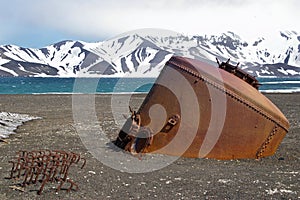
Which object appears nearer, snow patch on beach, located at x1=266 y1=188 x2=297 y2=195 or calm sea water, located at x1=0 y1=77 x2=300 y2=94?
snow patch on beach, located at x1=266 y1=188 x2=297 y2=195

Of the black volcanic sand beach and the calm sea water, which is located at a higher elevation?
the black volcanic sand beach

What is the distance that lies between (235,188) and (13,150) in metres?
5.98

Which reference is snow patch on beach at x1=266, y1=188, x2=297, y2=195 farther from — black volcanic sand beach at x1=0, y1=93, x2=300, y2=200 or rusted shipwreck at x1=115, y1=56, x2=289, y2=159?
rusted shipwreck at x1=115, y1=56, x2=289, y2=159

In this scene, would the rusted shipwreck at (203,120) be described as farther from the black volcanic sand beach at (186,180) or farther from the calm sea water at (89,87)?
the calm sea water at (89,87)

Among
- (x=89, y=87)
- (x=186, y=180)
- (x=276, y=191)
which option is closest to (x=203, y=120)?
(x=186, y=180)

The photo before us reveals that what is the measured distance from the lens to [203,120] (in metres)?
8.63

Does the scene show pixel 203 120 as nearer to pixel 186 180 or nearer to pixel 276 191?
pixel 186 180

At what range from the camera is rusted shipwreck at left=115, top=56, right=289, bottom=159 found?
858 cm

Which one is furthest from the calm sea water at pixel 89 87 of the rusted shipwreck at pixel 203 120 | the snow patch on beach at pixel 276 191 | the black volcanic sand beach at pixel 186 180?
the snow patch on beach at pixel 276 191

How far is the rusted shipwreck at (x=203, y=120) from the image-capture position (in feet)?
28.1

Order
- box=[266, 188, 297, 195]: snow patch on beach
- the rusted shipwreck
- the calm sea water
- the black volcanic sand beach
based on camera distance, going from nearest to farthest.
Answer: the black volcanic sand beach → box=[266, 188, 297, 195]: snow patch on beach → the rusted shipwreck → the calm sea water

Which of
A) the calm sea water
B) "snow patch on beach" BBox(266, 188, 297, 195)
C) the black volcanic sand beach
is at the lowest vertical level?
the calm sea water

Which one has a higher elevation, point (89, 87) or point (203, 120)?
point (203, 120)

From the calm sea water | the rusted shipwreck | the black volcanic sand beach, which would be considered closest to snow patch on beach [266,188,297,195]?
the black volcanic sand beach
